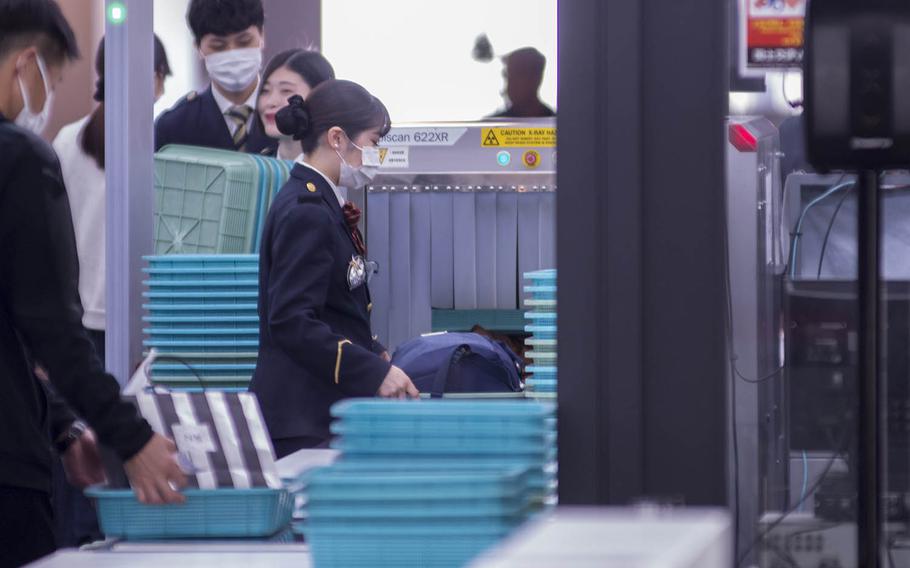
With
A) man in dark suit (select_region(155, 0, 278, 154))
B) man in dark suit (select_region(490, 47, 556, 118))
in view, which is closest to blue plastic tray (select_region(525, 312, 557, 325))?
man in dark suit (select_region(490, 47, 556, 118))

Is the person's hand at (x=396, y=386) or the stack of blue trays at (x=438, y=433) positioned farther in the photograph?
the person's hand at (x=396, y=386)

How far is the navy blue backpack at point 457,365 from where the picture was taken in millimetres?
4074

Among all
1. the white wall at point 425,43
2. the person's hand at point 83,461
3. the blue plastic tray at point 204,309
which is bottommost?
the person's hand at point 83,461

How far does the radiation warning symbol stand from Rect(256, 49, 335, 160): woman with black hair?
685 millimetres

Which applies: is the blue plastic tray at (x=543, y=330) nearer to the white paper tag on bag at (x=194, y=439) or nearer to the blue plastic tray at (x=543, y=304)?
the blue plastic tray at (x=543, y=304)

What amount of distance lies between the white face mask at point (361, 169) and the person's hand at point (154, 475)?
1.70 m

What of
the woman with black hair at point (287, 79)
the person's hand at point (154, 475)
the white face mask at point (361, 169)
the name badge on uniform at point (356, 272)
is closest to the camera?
the person's hand at point (154, 475)

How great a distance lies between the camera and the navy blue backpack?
4.07 metres

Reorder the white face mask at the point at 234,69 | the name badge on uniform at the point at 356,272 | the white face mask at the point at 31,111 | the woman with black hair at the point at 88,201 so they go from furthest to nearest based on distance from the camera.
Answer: the white face mask at the point at 234,69
the woman with black hair at the point at 88,201
the name badge on uniform at the point at 356,272
the white face mask at the point at 31,111

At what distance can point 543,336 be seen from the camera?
11.9ft

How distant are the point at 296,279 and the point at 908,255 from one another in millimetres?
1474

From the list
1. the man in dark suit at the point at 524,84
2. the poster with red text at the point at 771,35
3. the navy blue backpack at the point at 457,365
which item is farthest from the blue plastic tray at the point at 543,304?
the man in dark suit at the point at 524,84

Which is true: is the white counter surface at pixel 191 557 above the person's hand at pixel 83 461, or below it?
below

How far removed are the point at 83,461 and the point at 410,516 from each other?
1098mm
